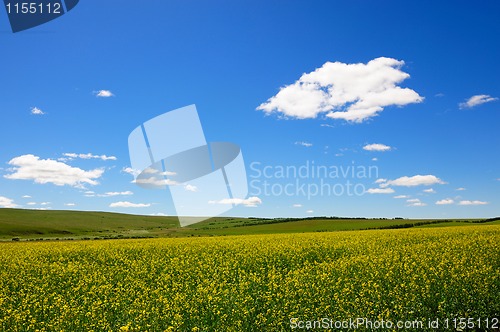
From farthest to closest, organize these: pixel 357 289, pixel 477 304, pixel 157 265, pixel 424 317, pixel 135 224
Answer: pixel 135 224 < pixel 157 265 < pixel 357 289 < pixel 477 304 < pixel 424 317

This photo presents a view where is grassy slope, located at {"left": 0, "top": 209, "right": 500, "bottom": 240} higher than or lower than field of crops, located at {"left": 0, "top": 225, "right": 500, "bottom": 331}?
lower

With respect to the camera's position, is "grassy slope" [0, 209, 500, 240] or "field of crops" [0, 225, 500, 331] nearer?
"field of crops" [0, 225, 500, 331]

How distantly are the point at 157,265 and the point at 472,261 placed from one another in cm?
1338

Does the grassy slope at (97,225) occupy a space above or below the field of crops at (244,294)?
below

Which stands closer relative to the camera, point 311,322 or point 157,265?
point 311,322

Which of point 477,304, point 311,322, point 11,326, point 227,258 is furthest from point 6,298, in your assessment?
point 477,304

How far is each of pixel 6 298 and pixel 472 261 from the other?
17027 millimetres

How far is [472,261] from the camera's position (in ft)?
46.8

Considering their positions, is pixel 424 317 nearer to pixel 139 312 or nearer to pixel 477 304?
pixel 477 304

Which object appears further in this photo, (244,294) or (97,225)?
(97,225)

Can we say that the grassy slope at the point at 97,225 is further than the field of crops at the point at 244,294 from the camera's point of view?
Yes

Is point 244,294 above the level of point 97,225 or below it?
above

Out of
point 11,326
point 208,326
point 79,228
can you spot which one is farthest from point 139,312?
point 79,228

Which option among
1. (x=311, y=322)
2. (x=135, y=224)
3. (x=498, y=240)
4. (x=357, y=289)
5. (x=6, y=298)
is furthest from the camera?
(x=135, y=224)
